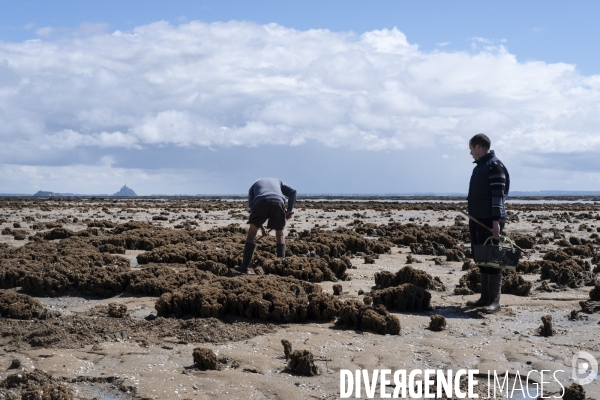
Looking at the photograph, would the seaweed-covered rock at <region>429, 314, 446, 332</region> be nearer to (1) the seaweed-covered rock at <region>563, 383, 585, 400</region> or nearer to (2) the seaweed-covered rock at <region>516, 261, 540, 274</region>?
(1) the seaweed-covered rock at <region>563, 383, 585, 400</region>

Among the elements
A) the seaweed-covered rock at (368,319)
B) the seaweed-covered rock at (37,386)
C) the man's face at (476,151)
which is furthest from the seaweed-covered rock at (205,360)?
the man's face at (476,151)

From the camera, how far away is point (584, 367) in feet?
17.6

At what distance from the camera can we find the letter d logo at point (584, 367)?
5.05m

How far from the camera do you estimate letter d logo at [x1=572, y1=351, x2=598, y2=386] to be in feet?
16.6

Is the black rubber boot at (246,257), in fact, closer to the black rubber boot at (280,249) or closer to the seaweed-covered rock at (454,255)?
the black rubber boot at (280,249)

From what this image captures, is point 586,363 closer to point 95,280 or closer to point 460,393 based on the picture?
point 460,393

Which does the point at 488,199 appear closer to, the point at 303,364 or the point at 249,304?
the point at 249,304

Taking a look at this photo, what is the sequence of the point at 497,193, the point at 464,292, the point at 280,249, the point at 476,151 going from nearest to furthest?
the point at 497,193 → the point at 476,151 → the point at 464,292 → the point at 280,249

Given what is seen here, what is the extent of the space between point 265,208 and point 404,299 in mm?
3133

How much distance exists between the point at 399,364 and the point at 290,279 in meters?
3.13

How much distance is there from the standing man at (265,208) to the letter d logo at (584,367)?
5210 mm

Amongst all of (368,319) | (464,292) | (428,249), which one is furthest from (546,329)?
(428,249)

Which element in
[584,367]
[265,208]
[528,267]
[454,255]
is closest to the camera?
[584,367]

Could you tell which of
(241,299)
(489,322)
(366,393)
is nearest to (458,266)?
(489,322)
